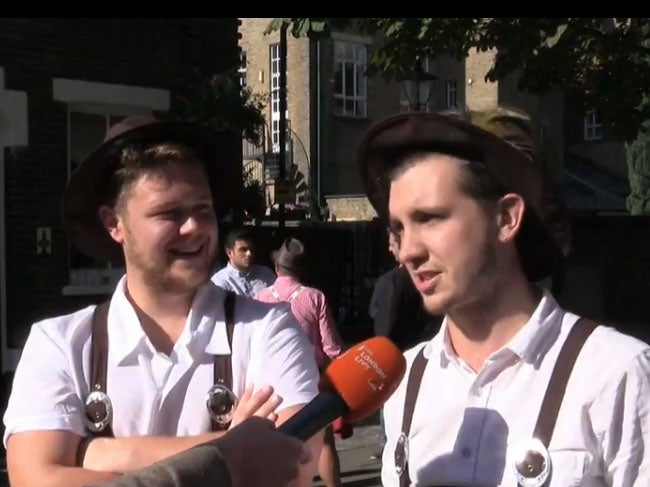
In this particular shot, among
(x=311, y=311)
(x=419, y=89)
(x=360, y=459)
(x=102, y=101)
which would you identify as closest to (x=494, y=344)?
(x=311, y=311)

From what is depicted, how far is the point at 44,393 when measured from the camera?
2.58 meters

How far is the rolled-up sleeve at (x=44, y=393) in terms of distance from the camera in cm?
255

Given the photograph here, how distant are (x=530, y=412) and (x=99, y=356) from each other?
1.07 metres

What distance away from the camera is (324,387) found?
2.18 m

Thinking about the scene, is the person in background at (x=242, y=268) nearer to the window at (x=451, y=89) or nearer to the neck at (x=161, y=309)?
the neck at (x=161, y=309)

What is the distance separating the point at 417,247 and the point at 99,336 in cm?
87

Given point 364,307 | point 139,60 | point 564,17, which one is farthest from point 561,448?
point 364,307

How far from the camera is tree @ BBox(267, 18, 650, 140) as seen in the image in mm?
9344

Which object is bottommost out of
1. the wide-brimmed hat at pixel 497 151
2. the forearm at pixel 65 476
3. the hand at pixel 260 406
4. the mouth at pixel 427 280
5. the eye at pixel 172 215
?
the forearm at pixel 65 476

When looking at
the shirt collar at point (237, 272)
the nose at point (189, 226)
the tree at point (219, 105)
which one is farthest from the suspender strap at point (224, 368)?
the tree at point (219, 105)

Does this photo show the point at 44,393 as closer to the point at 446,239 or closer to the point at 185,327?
the point at 185,327

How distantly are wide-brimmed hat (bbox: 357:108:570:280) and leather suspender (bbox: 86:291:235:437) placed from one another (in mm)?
540

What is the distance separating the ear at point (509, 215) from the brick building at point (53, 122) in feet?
25.8

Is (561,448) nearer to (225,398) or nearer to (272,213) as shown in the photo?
(225,398)
